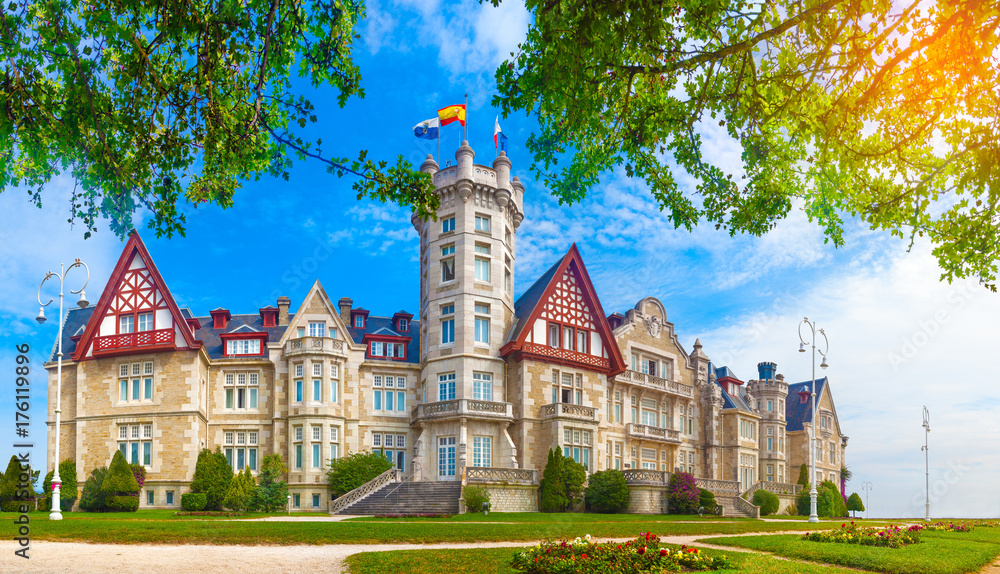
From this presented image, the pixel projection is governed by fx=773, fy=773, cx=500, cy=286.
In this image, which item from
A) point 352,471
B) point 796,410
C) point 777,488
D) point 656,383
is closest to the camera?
point 352,471

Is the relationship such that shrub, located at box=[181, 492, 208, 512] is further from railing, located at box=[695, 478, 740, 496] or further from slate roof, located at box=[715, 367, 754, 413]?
slate roof, located at box=[715, 367, 754, 413]

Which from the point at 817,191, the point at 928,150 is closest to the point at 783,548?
the point at 817,191

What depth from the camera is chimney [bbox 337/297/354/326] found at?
45.2 m

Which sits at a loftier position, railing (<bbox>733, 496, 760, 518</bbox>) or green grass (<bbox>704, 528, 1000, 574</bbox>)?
green grass (<bbox>704, 528, 1000, 574</bbox>)

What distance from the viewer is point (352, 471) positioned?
3859cm

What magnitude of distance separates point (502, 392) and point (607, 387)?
24.8 feet

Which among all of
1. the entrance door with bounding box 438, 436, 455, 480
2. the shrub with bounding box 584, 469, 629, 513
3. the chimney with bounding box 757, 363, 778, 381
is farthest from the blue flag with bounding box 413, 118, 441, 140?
the chimney with bounding box 757, 363, 778, 381

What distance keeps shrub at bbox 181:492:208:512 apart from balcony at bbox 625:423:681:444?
23.7 meters

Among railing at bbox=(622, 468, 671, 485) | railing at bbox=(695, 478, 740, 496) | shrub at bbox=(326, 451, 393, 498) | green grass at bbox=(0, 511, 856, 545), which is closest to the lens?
green grass at bbox=(0, 511, 856, 545)

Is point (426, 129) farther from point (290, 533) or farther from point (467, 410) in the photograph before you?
point (290, 533)

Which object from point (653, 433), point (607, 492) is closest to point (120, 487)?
point (607, 492)

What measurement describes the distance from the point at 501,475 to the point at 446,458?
4161 mm

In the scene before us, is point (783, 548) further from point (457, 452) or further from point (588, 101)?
point (457, 452)

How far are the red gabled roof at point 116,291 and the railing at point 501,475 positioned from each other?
1548 centimetres
